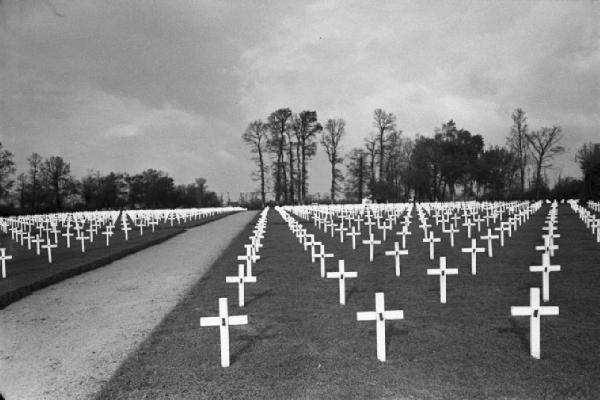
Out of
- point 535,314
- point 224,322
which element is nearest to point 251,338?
point 224,322

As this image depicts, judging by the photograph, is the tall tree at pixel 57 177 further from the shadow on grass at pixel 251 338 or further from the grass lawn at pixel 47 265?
the shadow on grass at pixel 251 338

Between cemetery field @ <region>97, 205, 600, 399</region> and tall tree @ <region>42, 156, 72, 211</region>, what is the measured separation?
6096 centimetres

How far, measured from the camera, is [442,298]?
7.96m

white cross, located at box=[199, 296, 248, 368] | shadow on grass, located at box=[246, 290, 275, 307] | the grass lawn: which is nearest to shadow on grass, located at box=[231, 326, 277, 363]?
white cross, located at box=[199, 296, 248, 368]

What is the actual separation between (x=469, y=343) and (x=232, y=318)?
9.31ft

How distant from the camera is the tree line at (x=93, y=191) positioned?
6084 centimetres

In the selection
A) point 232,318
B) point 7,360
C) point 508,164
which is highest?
point 508,164

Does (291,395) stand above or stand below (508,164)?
below

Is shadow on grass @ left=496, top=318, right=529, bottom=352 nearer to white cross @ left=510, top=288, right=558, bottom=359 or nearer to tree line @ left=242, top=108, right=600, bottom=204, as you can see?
white cross @ left=510, top=288, right=558, bottom=359

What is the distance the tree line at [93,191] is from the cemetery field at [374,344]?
167 ft

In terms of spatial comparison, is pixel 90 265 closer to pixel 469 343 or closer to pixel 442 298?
pixel 442 298

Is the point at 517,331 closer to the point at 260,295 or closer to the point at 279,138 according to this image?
the point at 260,295

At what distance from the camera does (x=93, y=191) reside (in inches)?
2680

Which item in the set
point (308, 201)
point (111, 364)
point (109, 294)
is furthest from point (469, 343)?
point (308, 201)
